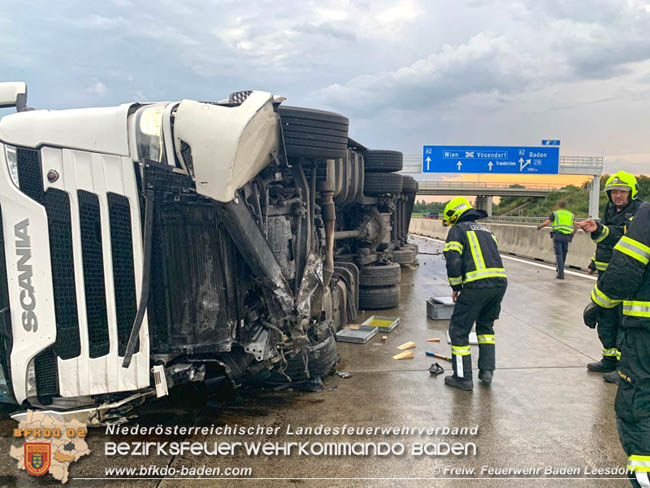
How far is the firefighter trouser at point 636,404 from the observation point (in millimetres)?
2232

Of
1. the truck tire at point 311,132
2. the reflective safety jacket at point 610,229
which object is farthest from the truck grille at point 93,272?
the reflective safety jacket at point 610,229

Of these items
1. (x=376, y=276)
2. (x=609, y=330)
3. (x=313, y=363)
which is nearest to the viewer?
(x=313, y=363)

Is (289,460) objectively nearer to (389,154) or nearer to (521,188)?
(389,154)

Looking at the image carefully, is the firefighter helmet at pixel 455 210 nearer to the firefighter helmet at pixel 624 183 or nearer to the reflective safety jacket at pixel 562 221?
the firefighter helmet at pixel 624 183

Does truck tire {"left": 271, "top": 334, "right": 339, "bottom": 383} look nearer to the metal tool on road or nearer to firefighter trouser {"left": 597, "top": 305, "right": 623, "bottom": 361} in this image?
the metal tool on road

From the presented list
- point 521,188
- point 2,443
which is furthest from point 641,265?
point 521,188

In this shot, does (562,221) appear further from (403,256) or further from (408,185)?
(403,256)

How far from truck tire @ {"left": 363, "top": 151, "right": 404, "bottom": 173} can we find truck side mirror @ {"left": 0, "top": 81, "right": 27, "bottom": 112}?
13.8 ft

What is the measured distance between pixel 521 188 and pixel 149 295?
52427 mm

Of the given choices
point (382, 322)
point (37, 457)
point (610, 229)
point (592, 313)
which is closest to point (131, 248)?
point (37, 457)

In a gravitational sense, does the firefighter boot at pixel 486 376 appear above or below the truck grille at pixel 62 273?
below

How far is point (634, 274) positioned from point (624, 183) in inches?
70.9

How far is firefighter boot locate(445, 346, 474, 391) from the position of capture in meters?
3.66

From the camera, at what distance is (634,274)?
7.75 ft
